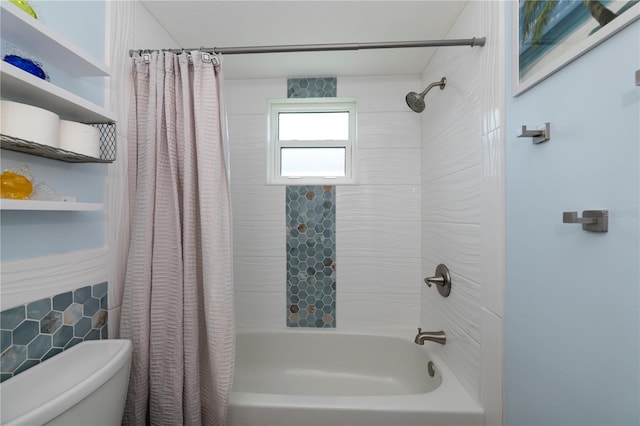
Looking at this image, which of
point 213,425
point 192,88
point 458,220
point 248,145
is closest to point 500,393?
point 458,220

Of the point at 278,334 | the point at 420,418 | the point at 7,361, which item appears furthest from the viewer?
the point at 278,334

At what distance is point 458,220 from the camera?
1406mm

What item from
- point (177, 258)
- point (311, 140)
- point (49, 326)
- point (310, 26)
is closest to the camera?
point (49, 326)

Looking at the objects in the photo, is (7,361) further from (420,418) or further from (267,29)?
(267,29)

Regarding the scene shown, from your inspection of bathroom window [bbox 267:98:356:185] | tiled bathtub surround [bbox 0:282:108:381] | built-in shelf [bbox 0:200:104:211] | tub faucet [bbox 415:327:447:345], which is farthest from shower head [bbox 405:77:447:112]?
tiled bathtub surround [bbox 0:282:108:381]

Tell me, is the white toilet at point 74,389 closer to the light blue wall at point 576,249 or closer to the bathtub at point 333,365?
the bathtub at point 333,365

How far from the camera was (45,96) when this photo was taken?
2.70ft

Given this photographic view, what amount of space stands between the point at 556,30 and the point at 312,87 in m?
1.51

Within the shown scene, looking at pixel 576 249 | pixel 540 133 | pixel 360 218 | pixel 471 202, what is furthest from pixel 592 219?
pixel 360 218

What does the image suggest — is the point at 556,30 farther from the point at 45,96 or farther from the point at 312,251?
the point at 312,251

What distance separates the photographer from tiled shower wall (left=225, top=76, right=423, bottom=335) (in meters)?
2.01

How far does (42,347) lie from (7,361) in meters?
0.09

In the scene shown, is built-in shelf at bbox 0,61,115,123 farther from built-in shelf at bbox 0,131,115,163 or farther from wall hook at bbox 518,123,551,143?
wall hook at bbox 518,123,551,143

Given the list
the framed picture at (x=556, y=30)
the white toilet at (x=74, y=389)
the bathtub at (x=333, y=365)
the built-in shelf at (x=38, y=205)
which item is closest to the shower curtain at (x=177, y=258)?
the white toilet at (x=74, y=389)
